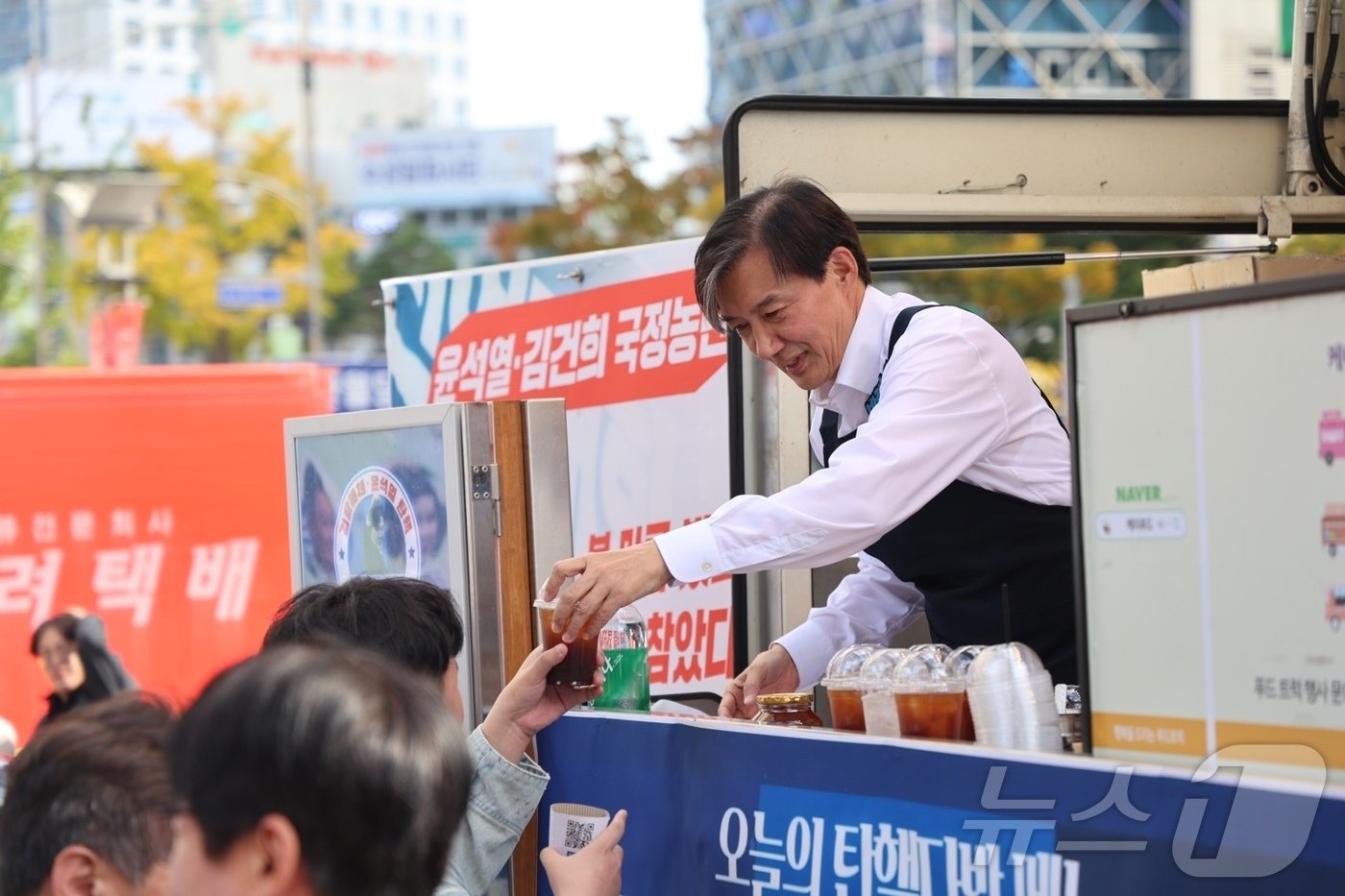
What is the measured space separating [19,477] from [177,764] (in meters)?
7.56

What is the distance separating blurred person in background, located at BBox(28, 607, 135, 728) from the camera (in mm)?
7141

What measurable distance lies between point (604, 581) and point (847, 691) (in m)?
0.37

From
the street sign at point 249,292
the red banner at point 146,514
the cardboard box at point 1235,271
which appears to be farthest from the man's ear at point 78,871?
the street sign at point 249,292

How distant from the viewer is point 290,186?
109ft

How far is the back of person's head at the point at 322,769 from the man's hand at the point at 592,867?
958mm

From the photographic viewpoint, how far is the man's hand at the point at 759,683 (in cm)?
283

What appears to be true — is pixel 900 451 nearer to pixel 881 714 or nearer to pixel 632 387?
pixel 881 714

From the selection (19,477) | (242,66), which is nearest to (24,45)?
(242,66)

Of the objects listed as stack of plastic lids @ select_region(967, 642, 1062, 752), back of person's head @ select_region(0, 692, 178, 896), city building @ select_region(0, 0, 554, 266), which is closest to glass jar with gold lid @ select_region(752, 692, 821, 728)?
stack of plastic lids @ select_region(967, 642, 1062, 752)

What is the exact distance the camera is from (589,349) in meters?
4.52

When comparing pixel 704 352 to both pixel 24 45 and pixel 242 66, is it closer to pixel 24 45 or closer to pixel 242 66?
pixel 242 66

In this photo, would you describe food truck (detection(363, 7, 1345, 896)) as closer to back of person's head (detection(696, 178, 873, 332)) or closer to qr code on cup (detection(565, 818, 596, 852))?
qr code on cup (detection(565, 818, 596, 852))

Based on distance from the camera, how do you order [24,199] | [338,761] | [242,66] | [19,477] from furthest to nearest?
1. [242,66]
2. [24,199]
3. [19,477]
4. [338,761]

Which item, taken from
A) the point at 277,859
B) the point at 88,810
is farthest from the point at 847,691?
the point at 277,859
